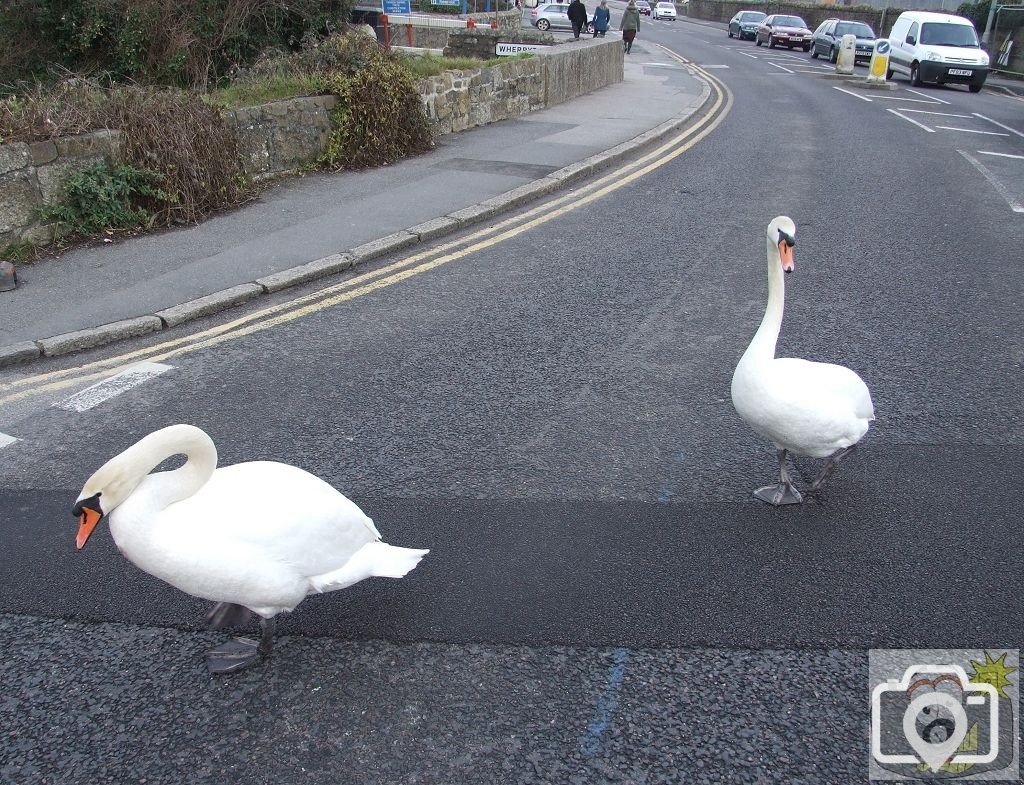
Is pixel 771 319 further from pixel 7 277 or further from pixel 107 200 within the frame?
pixel 107 200

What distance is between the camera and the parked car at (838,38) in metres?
34.3

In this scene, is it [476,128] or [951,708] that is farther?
[476,128]

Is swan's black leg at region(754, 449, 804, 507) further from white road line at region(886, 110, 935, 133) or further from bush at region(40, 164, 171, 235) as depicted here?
white road line at region(886, 110, 935, 133)

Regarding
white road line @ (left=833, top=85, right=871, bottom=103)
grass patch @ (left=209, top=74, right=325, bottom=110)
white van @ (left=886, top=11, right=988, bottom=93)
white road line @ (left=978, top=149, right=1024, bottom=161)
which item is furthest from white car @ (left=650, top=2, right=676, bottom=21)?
grass patch @ (left=209, top=74, right=325, bottom=110)

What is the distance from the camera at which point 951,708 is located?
300 centimetres

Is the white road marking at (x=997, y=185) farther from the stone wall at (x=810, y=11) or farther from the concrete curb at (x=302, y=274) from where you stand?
the stone wall at (x=810, y=11)

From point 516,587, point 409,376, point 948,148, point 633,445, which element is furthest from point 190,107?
point 948,148

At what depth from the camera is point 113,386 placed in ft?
18.1

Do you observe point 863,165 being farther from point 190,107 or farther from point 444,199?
point 190,107

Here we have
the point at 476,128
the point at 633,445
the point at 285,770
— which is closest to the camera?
the point at 285,770

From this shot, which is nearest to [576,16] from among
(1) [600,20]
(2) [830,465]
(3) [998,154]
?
(1) [600,20]

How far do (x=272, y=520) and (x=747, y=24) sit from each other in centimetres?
5160

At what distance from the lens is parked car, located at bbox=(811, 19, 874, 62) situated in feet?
112

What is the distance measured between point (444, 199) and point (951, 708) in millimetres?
8096
